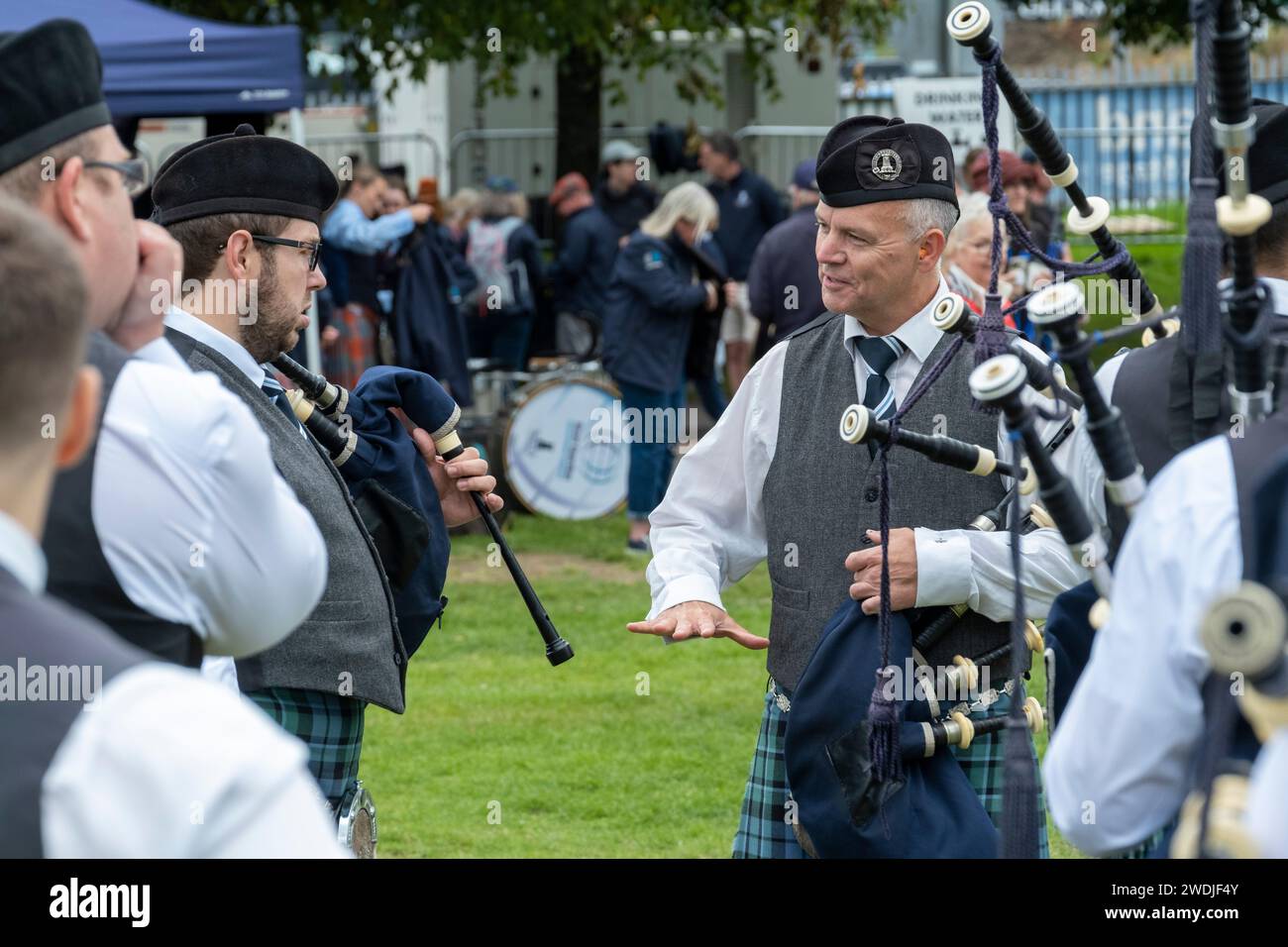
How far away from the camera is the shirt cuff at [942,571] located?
302 cm

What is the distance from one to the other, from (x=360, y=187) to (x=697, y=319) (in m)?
2.59

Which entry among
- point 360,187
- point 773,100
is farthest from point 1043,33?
→ point 360,187

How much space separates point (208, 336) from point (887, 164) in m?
1.28

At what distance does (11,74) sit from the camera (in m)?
2.13

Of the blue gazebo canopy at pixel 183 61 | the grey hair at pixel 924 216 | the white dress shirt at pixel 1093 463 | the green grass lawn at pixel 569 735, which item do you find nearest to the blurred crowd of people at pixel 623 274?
the green grass lawn at pixel 569 735

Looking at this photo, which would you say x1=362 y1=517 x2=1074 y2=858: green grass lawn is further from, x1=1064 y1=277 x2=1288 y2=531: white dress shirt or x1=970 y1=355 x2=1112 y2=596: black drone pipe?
x1=970 y1=355 x2=1112 y2=596: black drone pipe

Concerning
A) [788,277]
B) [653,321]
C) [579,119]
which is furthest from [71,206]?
[579,119]

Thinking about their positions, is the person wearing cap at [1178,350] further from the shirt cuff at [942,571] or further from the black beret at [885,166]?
the black beret at [885,166]

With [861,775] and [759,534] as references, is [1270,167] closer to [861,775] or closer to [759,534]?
[861,775]

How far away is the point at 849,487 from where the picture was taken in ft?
10.5

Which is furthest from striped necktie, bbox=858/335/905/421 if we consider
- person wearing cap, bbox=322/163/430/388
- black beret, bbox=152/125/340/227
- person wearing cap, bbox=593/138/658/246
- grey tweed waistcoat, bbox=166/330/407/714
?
person wearing cap, bbox=593/138/658/246

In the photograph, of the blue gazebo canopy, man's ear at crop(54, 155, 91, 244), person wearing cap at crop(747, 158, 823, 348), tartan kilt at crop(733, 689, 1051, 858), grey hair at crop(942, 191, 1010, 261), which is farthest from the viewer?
person wearing cap at crop(747, 158, 823, 348)

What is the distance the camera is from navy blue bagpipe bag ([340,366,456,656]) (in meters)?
3.45

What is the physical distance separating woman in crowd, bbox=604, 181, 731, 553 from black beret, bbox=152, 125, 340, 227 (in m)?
6.10
